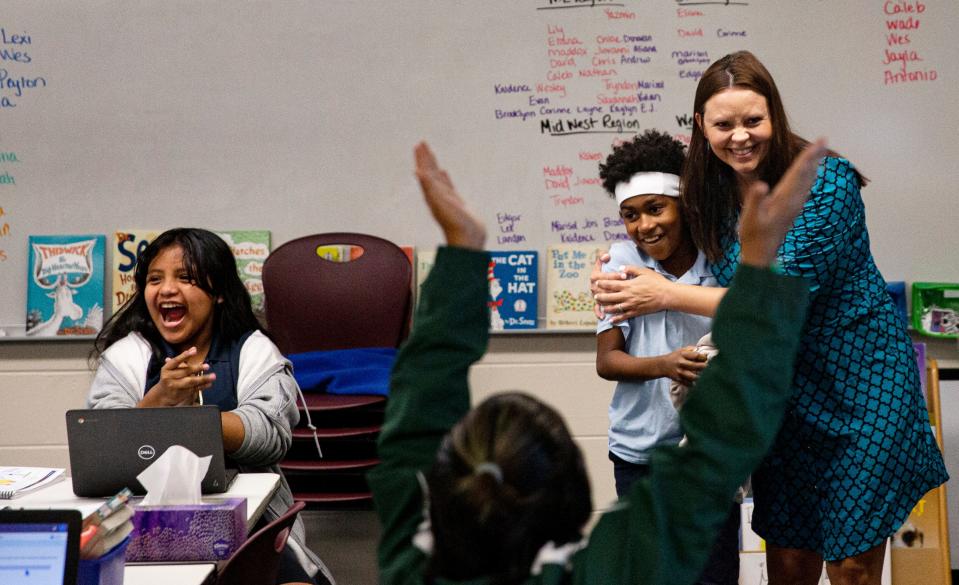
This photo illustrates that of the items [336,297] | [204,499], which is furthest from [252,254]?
[204,499]

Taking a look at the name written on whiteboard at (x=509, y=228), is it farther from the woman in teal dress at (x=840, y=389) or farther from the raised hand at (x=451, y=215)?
the raised hand at (x=451, y=215)

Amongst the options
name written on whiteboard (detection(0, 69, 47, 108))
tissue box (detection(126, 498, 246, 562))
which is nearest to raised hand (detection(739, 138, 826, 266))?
tissue box (detection(126, 498, 246, 562))

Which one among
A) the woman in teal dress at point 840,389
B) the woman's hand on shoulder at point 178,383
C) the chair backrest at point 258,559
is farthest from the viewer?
the woman's hand on shoulder at point 178,383

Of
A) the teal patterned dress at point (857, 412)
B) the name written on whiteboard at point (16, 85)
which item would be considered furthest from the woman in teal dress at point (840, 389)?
the name written on whiteboard at point (16, 85)

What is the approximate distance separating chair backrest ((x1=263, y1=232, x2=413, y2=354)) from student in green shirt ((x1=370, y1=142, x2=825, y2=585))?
9.03ft

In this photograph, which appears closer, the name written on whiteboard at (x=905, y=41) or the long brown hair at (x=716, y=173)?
the long brown hair at (x=716, y=173)

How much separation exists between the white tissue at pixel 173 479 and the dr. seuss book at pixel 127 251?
195cm

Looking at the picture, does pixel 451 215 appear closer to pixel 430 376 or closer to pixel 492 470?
pixel 430 376

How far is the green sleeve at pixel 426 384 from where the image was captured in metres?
0.84

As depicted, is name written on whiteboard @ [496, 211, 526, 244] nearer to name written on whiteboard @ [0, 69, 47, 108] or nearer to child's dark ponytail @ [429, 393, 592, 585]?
name written on whiteboard @ [0, 69, 47, 108]

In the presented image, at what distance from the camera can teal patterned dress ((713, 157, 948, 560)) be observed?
1.96 m

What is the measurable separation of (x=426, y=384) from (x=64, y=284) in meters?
3.26

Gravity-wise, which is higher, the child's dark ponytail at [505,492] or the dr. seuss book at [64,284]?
the dr. seuss book at [64,284]

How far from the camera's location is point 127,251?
3.75 metres
